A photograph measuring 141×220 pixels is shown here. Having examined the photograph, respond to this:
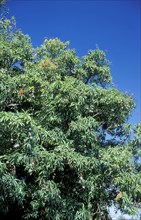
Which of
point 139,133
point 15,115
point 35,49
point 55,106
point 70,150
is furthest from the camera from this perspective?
point 35,49

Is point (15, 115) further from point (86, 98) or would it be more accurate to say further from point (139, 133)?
point (139, 133)

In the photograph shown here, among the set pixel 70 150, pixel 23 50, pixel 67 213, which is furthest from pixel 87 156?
pixel 23 50

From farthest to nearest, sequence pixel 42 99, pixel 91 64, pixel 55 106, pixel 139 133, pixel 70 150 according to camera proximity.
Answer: pixel 91 64, pixel 139 133, pixel 42 99, pixel 55 106, pixel 70 150

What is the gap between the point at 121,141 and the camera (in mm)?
10242

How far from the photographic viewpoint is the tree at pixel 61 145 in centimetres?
728

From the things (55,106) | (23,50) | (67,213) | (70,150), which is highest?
(23,50)

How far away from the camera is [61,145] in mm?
7859

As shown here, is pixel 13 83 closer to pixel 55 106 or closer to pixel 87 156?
pixel 55 106

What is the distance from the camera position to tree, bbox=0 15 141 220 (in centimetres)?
728

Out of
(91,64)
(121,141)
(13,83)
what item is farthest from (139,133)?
(13,83)

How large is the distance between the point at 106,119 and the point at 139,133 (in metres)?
1.07

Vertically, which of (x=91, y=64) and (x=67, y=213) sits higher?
(x=91, y=64)

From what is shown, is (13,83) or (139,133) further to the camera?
(139,133)

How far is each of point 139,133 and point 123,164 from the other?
1.66 m
